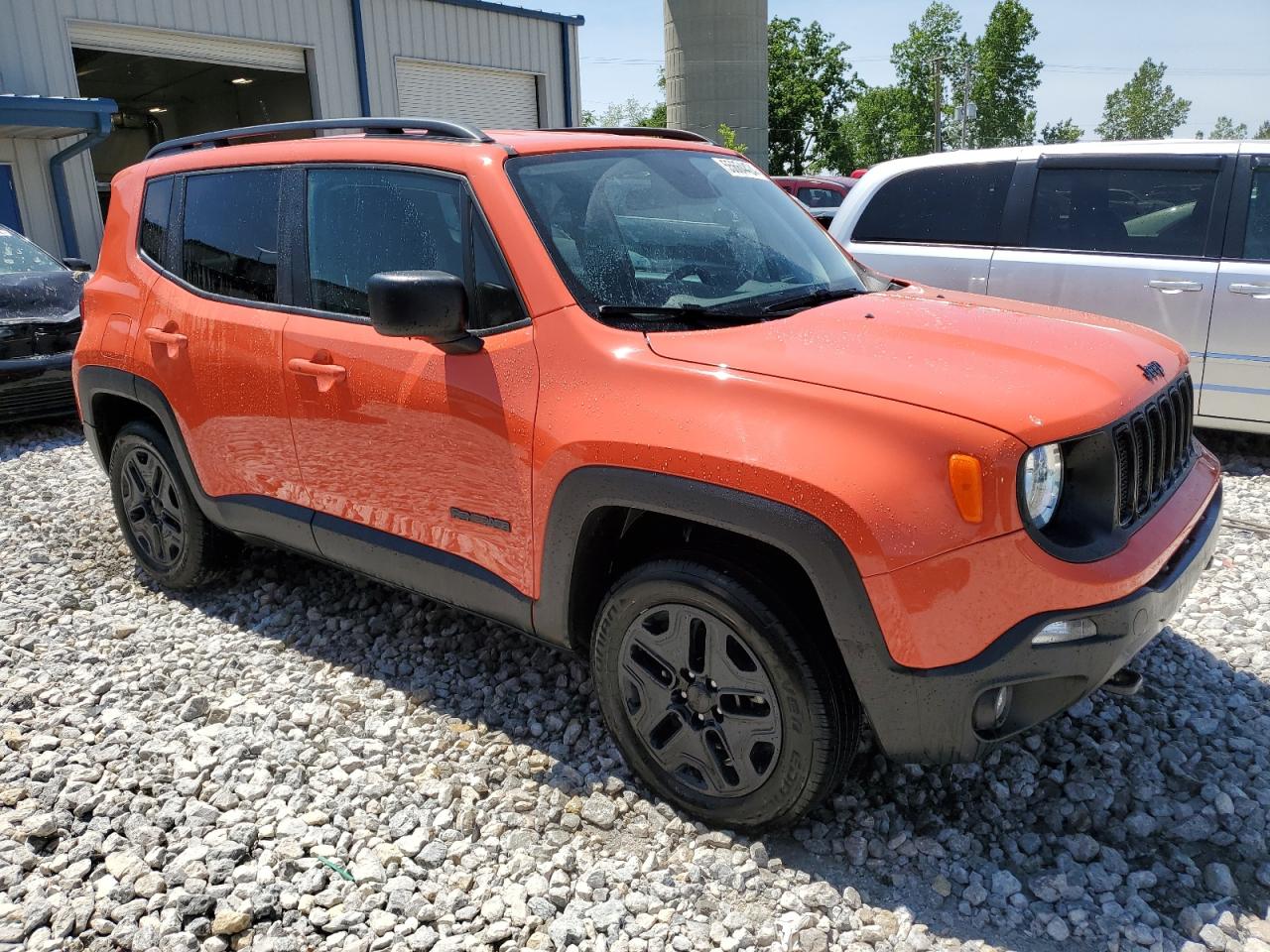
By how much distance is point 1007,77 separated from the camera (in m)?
74.3

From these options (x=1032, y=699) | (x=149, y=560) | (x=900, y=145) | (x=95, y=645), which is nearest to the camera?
(x=1032, y=699)

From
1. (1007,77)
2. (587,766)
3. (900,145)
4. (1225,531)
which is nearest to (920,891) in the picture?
(587,766)

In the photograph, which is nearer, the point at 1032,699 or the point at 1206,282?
the point at 1032,699

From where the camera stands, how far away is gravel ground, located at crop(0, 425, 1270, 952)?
2.47m

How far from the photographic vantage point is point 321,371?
10.7 feet

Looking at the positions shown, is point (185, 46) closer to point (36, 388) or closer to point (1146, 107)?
point (36, 388)

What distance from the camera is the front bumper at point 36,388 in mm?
7277

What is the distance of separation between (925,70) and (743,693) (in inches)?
3273

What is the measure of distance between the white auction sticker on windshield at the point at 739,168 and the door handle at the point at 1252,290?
3.35 metres

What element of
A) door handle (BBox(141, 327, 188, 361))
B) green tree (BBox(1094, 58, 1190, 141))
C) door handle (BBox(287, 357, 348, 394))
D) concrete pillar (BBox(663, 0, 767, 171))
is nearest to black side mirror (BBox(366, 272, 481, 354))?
door handle (BBox(287, 357, 348, 394))

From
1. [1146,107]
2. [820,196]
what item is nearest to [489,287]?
[820,196]

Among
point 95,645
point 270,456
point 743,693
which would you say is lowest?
point 95,645

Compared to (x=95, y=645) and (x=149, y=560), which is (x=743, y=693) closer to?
(x=95, y=645)

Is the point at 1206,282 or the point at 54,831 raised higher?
the point at 1206,282
